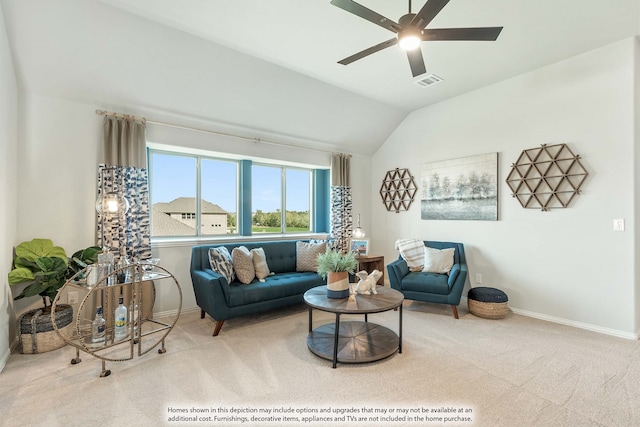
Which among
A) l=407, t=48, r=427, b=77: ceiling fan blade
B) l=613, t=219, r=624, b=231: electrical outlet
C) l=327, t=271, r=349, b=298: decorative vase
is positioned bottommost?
l=327, t=271, r=349, b=298: decorative vase

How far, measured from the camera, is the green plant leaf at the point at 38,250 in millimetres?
2750

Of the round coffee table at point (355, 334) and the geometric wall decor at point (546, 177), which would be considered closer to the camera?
the round coffee table at point (355, 334)

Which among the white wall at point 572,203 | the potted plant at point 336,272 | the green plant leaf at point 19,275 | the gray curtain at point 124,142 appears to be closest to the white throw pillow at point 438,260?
the white wall at point 572,203

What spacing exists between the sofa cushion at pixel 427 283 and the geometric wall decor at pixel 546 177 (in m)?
1.40

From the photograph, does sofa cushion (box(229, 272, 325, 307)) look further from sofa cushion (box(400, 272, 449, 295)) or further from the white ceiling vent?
the white ceiling vent

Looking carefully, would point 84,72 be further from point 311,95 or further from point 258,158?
point 311,95

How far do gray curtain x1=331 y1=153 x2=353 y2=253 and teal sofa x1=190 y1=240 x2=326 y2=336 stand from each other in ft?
4.36

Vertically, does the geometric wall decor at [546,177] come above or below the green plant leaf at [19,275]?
above

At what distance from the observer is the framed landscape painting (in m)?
4.08

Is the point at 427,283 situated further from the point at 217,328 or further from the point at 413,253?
the point at 217,328

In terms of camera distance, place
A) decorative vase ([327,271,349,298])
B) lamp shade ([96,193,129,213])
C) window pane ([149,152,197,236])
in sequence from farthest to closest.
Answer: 1. window pane ([149,152,197,236])
2. lamp shade ([96,193,129,213])
3. decorative vase ([327,271,349,298])

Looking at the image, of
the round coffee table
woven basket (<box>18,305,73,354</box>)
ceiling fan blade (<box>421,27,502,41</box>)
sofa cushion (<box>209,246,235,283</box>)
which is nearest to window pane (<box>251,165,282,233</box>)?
sofa cushion (<box>209,246,235,283</box>)

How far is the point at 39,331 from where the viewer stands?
2.69m

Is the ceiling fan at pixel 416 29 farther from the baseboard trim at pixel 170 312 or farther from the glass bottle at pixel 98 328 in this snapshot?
the baseboard trim at pixel 170 312
